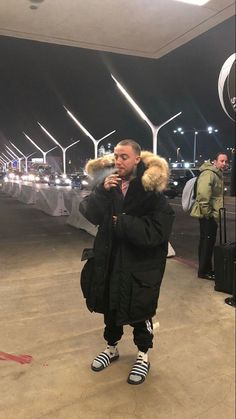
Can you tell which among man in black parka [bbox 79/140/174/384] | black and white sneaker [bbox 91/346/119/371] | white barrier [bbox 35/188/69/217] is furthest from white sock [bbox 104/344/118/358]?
white barrier [bbox 35/188/69/217]

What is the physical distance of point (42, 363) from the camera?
3.31 meters

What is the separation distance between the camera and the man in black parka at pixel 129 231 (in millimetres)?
2721

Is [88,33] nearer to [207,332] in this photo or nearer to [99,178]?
[99,178]

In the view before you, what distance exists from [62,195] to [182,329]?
35.1 feet

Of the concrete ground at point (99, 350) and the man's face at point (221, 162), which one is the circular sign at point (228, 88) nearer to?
the man's face at point (221, 162)

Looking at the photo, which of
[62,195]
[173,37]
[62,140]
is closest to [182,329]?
[173,37]

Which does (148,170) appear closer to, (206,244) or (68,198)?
(206,244)

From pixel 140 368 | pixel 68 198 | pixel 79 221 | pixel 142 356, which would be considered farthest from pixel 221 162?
pixel 68 198

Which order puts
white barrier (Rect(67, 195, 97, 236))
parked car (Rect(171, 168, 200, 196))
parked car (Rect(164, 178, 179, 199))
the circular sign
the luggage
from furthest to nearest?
parked car (Rect(171, 168, 200, 196)), parked car (Rect(164, 178, 179, 199)), white barrier (Rect(67, 195, 97, 236)), the luggage, the circular sign

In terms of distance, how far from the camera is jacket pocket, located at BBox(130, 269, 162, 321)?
2.79 meters

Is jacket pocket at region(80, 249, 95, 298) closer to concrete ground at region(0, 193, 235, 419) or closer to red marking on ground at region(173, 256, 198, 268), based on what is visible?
concrete ground at region(0, 193, 235, 419)

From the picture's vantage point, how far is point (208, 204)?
219 inches

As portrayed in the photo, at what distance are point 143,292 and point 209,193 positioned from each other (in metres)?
3.10

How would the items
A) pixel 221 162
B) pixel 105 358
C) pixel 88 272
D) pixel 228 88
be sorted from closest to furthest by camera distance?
pixel 88 272, pixel 105 358, pixel 228 88, pixel 221 162
